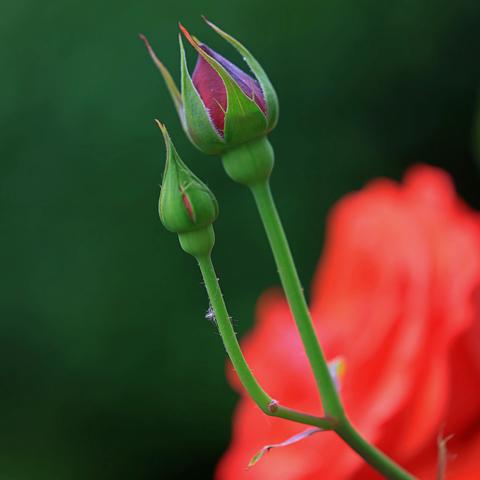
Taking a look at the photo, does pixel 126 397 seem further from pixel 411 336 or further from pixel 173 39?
pixel 411 336

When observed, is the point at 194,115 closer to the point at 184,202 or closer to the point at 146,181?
the point at 184,202

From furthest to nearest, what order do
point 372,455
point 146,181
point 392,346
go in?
point 146,181
point 392,346
point 372,455

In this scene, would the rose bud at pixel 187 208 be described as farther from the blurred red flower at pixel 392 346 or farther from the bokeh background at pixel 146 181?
the bokeh background at pixel 146 181

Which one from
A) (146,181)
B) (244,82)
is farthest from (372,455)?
(146,181)

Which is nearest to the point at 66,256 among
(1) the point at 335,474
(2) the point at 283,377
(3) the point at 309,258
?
(3) the point at 309,258

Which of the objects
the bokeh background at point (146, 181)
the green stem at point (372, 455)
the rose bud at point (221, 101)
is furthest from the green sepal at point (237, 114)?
the bokeh background at point (146, 181)

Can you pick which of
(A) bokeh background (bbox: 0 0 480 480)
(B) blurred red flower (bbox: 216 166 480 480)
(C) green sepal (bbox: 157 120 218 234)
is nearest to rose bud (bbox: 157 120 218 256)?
(C) green sepal (bbox: 157 120 218 234)
